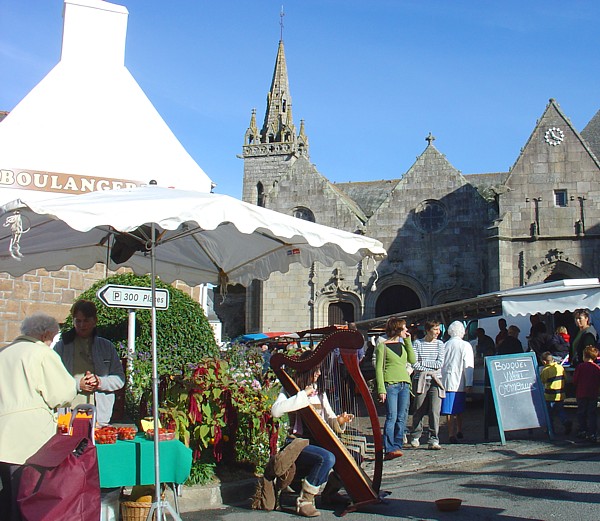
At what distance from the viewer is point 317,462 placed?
20.3 ft

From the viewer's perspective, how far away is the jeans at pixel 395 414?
866cm

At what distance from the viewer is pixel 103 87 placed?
8633mm

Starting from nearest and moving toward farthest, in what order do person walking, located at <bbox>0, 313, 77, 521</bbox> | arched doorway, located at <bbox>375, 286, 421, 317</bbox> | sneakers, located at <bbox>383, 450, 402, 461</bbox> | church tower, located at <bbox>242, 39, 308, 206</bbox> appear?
person walking, located at <bbox>0, 313, 77, 521</bbox> < sneakers, located at <bbox>383, 450, 402, 461</bbox> < arched doorway, located at <bbox>375, 286, 421, 317</bbox> < church tower, located at <bbox>242, 39, 308, 206</bbox>

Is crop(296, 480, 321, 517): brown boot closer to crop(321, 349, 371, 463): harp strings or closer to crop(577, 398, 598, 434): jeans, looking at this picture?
crop(321, 349, 371, 463): harp strings

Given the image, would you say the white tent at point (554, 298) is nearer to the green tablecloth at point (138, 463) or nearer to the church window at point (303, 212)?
the green tablecloth at point (138, 463)

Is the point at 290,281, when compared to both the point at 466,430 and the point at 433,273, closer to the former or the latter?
the point at 433,273

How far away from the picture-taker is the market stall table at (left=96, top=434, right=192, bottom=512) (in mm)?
5047

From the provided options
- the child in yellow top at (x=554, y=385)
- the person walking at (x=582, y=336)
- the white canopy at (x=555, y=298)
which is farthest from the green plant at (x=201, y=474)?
the white canopy at (x=555, y=298)

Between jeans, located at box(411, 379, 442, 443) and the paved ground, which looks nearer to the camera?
the paved ground

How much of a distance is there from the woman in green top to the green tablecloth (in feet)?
12.5

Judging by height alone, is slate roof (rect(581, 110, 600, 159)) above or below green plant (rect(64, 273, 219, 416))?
above

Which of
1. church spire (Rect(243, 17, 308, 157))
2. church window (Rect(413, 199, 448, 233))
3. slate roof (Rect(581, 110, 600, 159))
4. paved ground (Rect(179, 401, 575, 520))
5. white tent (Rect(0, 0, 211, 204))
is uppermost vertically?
church spire (Rect(243, 17, 308, 157))

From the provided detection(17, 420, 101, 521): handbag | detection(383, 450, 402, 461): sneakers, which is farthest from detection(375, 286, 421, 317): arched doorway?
detection(17, 420, 101, 521): handbag

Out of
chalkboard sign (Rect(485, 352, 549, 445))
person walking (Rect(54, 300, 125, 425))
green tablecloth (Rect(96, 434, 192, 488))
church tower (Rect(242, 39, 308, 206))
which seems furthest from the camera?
church tower (Rect(242, 39, 308, 206))
